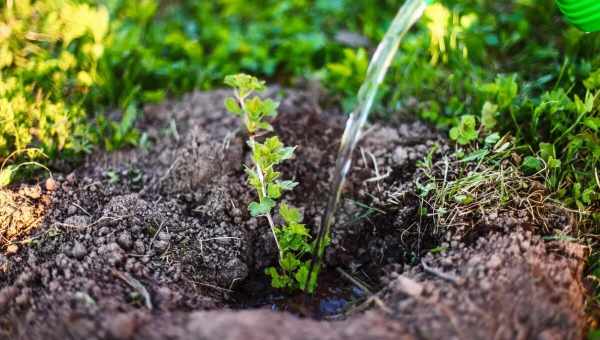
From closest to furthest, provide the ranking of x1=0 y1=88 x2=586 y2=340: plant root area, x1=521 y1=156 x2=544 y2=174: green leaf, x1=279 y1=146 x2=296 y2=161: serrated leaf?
x1=0 y1=88 x2=586 y2=340: plant root area < x1=279 y1=146 x2=296 y2=161: serrated leaf < x1=521 y1=156 x2=544 y2=174: green leaf

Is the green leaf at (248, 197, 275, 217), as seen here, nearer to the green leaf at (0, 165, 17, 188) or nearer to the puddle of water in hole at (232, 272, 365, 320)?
the puddle of water in hole at (232, 272, 365, 320)

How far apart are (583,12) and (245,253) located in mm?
1524

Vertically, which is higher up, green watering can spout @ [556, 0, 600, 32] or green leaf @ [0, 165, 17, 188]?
green watering can spout @ [556, 0, 600, 32]

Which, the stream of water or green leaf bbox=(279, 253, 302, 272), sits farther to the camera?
green leaf bbox=(279, 253, 302, 272)

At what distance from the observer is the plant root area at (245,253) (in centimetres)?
166

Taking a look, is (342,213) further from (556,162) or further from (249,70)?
(249,70)

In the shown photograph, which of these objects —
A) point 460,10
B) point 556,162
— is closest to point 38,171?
point 556,162

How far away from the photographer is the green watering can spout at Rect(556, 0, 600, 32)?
84.3 inches

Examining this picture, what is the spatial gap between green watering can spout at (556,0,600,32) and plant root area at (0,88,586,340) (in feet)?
2.22

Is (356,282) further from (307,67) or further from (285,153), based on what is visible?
(307,67)

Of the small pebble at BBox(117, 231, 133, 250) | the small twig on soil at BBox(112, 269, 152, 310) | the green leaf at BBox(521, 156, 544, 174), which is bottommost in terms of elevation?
the small twig on soil at BBox(112, 269, 152, 310)

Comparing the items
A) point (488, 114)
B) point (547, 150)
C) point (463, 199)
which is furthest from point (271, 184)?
point (547, 150)

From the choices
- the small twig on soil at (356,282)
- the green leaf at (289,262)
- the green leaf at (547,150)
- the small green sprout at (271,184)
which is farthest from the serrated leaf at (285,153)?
the green leaf at (547,150)

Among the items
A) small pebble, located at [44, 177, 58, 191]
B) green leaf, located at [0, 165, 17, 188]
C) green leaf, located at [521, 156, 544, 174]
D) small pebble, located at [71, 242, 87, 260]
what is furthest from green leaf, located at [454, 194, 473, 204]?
green leaf, located at [0, 165, 17, 188]
